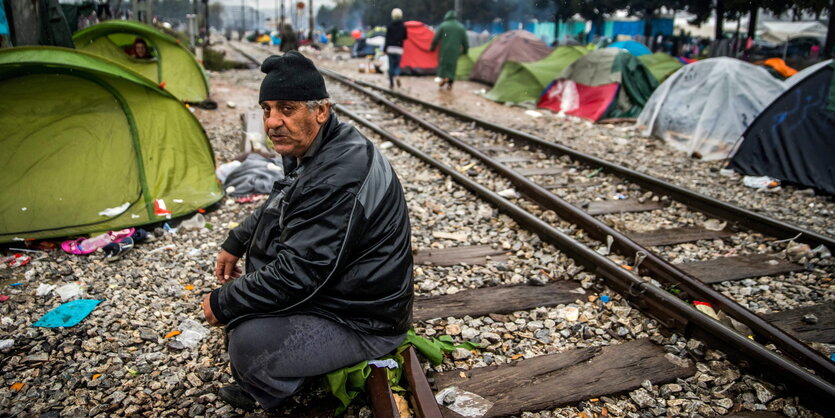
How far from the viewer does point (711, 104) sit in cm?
840

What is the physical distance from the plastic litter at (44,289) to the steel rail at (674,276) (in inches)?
179

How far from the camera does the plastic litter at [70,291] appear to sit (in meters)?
3.67

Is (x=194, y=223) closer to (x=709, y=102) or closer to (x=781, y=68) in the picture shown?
(x=709, y=102)

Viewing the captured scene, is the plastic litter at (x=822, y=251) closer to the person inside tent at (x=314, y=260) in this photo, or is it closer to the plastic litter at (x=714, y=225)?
the plastic litter at (x=714, y=225)

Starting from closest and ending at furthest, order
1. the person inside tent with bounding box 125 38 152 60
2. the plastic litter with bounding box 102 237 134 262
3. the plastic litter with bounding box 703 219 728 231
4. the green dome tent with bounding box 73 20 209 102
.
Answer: the plastic litter with bounding box 102 237 134 262 → the plastic litter with bounding box 703 219 728 231 → the green dome tent with bounding box 73 20 209 102 → the person inside tent with bounding box 125 38 152 60

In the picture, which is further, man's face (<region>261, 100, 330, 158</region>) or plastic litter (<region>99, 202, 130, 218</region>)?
plastic litter (<region>99, 202, 130, 218</region>)

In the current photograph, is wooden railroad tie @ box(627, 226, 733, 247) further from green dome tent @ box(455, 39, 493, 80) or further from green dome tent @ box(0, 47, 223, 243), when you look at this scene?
green dome tent @ box(455, 39, 493, 80)

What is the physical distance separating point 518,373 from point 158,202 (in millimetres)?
3944

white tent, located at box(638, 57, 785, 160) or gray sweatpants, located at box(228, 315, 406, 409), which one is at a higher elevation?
white tent, located at box(638, 57, 785, 160)

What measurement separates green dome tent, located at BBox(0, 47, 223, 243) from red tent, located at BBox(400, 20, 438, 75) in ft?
Answer: 49.8

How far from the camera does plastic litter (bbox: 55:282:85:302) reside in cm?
367

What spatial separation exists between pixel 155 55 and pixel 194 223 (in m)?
8.34

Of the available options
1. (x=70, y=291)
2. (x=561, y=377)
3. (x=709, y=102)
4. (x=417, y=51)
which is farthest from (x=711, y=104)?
(x=417, y=51)

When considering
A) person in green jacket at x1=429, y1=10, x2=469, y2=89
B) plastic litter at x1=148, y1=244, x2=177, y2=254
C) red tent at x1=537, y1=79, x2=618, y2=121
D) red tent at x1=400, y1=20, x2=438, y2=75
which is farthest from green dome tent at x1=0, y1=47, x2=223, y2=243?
red tent at x1=400, y1=20, x2=438, y2=75
